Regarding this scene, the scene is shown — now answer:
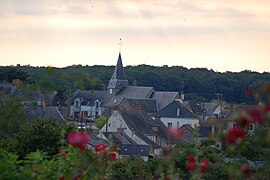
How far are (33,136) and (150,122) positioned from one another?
29.6 meters

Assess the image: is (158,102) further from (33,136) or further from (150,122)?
(33,136)

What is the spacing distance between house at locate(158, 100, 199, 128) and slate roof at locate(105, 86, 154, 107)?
42.7 ft

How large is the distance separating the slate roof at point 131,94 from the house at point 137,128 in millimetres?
29882

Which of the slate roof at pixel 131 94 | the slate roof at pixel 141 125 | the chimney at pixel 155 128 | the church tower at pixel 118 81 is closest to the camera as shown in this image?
the slate roof at pixel 141 125

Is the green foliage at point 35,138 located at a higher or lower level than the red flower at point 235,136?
lower

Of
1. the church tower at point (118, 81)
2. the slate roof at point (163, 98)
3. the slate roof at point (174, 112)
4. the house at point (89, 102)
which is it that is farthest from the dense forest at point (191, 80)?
the slate roof at point (174, 112)

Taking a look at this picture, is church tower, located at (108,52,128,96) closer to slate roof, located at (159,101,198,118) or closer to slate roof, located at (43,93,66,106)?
slate roof, located at (43,93,66,106)

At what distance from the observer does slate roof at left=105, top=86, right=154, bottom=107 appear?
78838 mm

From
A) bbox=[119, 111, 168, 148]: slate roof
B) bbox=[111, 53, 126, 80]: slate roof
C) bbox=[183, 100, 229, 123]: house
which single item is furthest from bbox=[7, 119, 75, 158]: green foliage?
bbox=[111, 53, 126, 80]: slate roof

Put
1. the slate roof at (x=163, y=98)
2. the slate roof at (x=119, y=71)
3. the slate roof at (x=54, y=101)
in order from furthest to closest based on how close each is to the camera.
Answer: the slate roof at (x=119, y=71), the slate roof at (x=163, y=98), the slate roof at (x=54, y=101)

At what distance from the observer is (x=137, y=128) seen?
147ft

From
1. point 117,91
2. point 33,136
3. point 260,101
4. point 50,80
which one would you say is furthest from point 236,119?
point 117,91

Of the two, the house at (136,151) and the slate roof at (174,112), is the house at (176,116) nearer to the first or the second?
the slate roof at (174,112)

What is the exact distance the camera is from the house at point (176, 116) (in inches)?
2505
